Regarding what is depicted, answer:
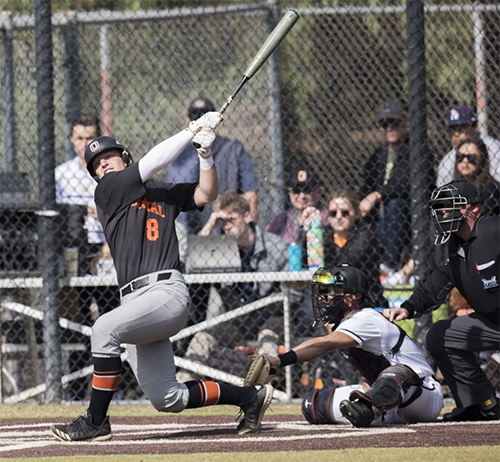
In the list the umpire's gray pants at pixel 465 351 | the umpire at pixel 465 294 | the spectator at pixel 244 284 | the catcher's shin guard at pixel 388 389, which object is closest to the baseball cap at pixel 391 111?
the spectator at pixel 244 284

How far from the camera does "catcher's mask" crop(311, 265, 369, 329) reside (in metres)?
5.51

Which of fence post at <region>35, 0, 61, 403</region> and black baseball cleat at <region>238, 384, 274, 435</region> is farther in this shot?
fence post at <region>35, 0, 61, 403</region>

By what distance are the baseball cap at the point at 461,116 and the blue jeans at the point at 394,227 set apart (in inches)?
30.3

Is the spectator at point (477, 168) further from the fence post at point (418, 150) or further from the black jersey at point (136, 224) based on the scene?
the black jersey at point (136, 224)

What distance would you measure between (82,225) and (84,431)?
9.29ft

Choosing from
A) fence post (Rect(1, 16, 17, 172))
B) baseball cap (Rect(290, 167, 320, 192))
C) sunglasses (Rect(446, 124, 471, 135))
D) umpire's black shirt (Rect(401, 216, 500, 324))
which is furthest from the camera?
fence post (Rect(1, 16, 17, 172))

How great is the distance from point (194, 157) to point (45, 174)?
1.30 meters

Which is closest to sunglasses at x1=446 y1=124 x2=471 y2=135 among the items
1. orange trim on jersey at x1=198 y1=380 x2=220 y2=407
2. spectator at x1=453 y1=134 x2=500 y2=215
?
spectator at x1=453 y1=134 x2=500 y2=215

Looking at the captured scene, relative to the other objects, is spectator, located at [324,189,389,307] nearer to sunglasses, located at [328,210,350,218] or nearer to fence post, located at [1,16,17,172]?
sunglasses, located at [328,210,350,218]

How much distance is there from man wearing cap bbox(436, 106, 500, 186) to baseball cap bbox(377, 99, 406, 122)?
482 millimetres

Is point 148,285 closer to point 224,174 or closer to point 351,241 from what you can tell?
point 351,241

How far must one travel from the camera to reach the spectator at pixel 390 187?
732 centimetres

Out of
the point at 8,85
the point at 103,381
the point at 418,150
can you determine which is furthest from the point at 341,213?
the point at 8,85

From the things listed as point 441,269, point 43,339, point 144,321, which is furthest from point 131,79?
point 144,321
